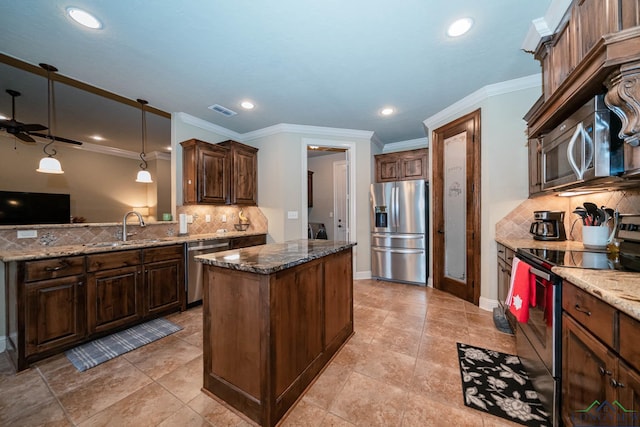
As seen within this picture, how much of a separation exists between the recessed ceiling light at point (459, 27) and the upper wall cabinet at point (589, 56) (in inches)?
24.1

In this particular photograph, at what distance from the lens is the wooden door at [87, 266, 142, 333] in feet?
7.14

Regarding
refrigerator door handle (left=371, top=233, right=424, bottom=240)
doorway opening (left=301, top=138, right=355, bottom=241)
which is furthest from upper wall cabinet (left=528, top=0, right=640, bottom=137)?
doorway opening (left=301, top=138, right=355, bottom=241)

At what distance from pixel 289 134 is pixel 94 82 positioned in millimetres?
2456

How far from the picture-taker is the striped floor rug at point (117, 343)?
1.96 metres

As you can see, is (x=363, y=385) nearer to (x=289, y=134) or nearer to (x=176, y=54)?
(x=176, y=54)

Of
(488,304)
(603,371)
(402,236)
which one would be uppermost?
(402,236)

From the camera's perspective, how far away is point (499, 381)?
1671 millimetres

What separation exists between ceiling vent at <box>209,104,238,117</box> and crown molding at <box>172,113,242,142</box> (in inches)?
19.5

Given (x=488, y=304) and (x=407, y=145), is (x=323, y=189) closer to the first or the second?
(x=407, y=145)

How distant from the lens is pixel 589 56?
3.96 feet

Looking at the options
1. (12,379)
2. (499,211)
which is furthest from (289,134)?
(12,379)

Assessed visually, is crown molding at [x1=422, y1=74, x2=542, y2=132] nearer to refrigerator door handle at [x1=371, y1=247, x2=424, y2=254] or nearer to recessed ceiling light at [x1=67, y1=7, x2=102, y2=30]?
refrigerator door handle at [x1=371, y1=247, x2=424, y2=254]

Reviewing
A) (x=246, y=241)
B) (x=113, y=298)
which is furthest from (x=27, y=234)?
(x=246, y=241)

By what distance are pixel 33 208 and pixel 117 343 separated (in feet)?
15.6
